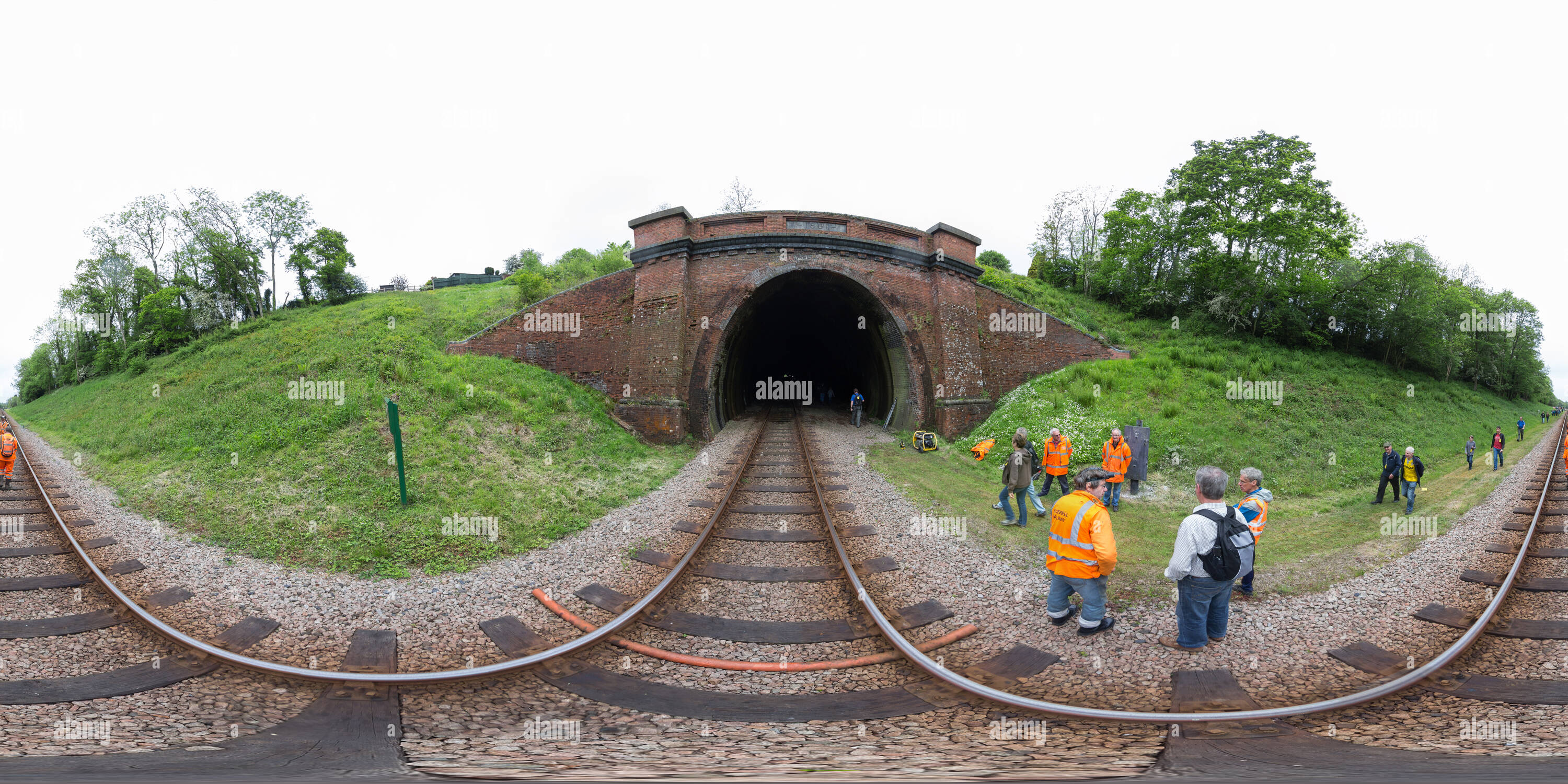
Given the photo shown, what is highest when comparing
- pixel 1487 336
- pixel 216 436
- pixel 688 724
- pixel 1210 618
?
pixel 1487 336

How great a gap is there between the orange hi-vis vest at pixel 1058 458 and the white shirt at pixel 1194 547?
475 cm

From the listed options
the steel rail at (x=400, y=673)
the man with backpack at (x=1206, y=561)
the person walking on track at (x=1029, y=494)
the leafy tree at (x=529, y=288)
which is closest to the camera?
the steel rail at (x=400, y=673)

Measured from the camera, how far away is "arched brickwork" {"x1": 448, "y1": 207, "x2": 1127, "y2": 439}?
50.9 feet

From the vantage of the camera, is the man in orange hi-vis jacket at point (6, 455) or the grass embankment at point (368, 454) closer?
the grass embankment at point (368, 454)

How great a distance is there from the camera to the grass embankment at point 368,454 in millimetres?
7473

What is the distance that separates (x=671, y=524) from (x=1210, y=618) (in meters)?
6.32

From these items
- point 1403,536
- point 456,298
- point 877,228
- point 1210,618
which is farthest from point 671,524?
point 456,298

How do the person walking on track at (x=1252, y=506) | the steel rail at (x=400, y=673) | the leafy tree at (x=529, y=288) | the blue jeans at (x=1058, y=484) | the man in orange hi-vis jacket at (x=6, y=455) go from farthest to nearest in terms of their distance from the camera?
the leafy tree at (x=529, y=288) → the man in orange hi-vis jacket at (x=6, y=455) → the blue jeans at (x=1058, y=484) → the person walking on track at (x=1252, y=506) → the steel rail at (x=400, y=673)

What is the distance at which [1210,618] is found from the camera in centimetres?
459

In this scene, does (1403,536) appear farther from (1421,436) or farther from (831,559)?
(1421,436)

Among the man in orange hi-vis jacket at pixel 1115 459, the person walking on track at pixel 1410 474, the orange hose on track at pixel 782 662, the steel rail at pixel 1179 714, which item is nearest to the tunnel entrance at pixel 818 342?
the man in orange hi-vis jacket at pixel 1115 459

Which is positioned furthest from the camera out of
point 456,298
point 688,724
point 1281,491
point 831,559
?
point 456,298

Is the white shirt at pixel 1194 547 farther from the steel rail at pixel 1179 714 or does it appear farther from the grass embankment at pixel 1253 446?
the grass embankment at pixel 1253 446

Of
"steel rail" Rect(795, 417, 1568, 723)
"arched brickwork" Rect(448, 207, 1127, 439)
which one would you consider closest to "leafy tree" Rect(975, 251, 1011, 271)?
"arched brickwork" Rect(448, 207, 1127, 439)
